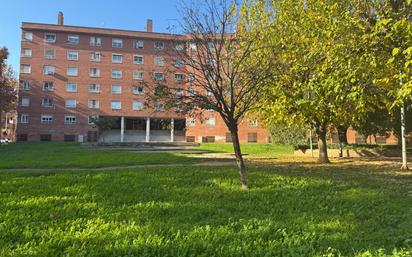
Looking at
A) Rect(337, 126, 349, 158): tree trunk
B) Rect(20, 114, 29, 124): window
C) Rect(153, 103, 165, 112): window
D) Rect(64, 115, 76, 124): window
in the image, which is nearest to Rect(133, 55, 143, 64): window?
Rect(64, 115, 76, 124): window

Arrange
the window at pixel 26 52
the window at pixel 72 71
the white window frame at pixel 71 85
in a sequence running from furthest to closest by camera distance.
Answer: the window at pixel 72 71
the white window frame at pixel 71 85
the window at pixel 26 52

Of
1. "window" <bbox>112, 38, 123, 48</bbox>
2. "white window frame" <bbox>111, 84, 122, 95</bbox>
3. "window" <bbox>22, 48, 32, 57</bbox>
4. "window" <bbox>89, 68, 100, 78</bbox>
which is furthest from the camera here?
"window" <bbox>112, 38, 123, 48</bbox>

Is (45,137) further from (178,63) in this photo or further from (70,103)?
(178,63)

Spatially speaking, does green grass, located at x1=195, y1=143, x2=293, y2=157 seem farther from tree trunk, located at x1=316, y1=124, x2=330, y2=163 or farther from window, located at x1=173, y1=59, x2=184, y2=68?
window, located at x1=173, y1=59, x2=184, y2=68

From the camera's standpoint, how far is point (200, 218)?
238 inches

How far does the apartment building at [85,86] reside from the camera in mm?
55875

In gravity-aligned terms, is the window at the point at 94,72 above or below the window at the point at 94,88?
above

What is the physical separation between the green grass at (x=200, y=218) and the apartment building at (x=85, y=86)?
150ft

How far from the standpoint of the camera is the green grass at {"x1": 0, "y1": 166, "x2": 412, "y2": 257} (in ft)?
14.7

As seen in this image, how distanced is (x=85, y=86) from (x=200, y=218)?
2176 inches

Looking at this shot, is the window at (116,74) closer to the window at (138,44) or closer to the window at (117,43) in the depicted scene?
the window at (117,43)

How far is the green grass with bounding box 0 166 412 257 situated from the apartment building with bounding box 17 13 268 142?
4567 cm

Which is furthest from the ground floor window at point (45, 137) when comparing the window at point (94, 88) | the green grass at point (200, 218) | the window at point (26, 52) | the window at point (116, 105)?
the green grass at point (200, 218)

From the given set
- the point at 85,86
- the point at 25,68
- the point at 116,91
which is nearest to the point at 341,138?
the point at 116,91
